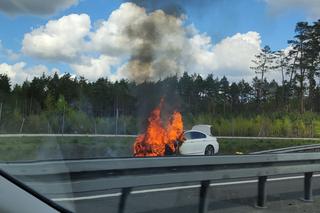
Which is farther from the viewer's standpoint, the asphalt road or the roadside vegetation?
the asphalt road

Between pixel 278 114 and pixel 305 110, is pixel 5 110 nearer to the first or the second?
pixel 278 114

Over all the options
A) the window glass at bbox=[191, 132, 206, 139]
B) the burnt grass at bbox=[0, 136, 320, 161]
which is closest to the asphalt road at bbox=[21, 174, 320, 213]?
the burnt grass at bbox=[0, 136, 320, 161]

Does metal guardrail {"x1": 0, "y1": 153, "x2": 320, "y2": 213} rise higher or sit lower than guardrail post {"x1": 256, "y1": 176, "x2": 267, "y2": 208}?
higher

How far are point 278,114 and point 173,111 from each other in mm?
20267

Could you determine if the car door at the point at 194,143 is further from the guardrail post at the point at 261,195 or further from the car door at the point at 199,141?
the guardrail post at the point at 261,195

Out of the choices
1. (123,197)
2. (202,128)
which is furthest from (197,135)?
(123,197)

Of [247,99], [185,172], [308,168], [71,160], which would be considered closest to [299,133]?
[247,99]

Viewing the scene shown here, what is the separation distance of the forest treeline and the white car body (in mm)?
598

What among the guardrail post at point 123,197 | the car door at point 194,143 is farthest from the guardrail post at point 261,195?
the car door at point 194,143

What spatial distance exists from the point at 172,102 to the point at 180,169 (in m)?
9.33

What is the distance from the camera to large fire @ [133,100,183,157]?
12164 millimetres

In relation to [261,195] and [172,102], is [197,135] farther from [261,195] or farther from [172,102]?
[261,195]

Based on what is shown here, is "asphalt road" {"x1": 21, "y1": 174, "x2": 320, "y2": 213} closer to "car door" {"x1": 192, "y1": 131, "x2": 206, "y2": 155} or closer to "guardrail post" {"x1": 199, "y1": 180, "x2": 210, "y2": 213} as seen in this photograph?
"guardrail post" {"x1": 199, "y1": 180, "x2": 210, "y2": 213}

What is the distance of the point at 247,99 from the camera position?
31.1m
